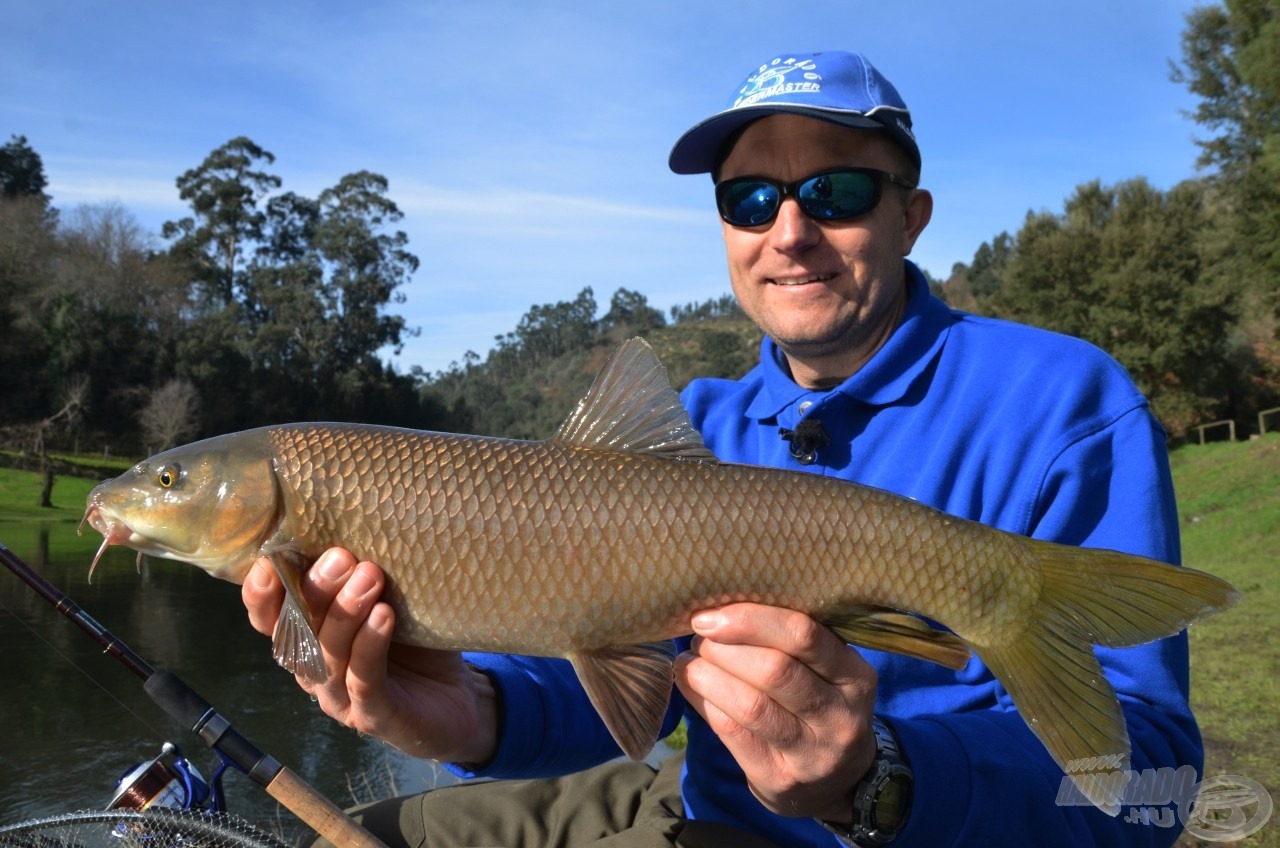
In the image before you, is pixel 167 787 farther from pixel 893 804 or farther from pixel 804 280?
pixel 804 280

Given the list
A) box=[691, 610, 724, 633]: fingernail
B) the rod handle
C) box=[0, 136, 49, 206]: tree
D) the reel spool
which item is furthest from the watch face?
box=[0, 136, 49, 206]: tree

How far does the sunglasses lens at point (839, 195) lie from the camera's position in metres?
2.91

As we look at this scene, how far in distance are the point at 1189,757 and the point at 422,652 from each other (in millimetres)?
1922

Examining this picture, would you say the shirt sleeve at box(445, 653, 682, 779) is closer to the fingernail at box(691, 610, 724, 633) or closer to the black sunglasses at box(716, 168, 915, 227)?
the fingernail at box(691, 610, 724, 633)

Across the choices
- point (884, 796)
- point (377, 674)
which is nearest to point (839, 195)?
point (884, 796)

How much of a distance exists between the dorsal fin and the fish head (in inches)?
28.1

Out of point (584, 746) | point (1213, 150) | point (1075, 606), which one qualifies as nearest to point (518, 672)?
point (584, 746)

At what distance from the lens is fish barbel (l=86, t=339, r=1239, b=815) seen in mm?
1896

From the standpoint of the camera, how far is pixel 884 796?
1.90 metres

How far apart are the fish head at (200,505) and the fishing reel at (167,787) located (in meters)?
1.29

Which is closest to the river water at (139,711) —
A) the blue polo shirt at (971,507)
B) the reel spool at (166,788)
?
the reel spool at (166,788)

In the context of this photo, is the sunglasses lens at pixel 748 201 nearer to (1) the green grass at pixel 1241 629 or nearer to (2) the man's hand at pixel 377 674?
(2) the man's hand at pixel 377 674

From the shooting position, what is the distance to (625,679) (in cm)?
212

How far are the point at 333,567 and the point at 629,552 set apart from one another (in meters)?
0.66
